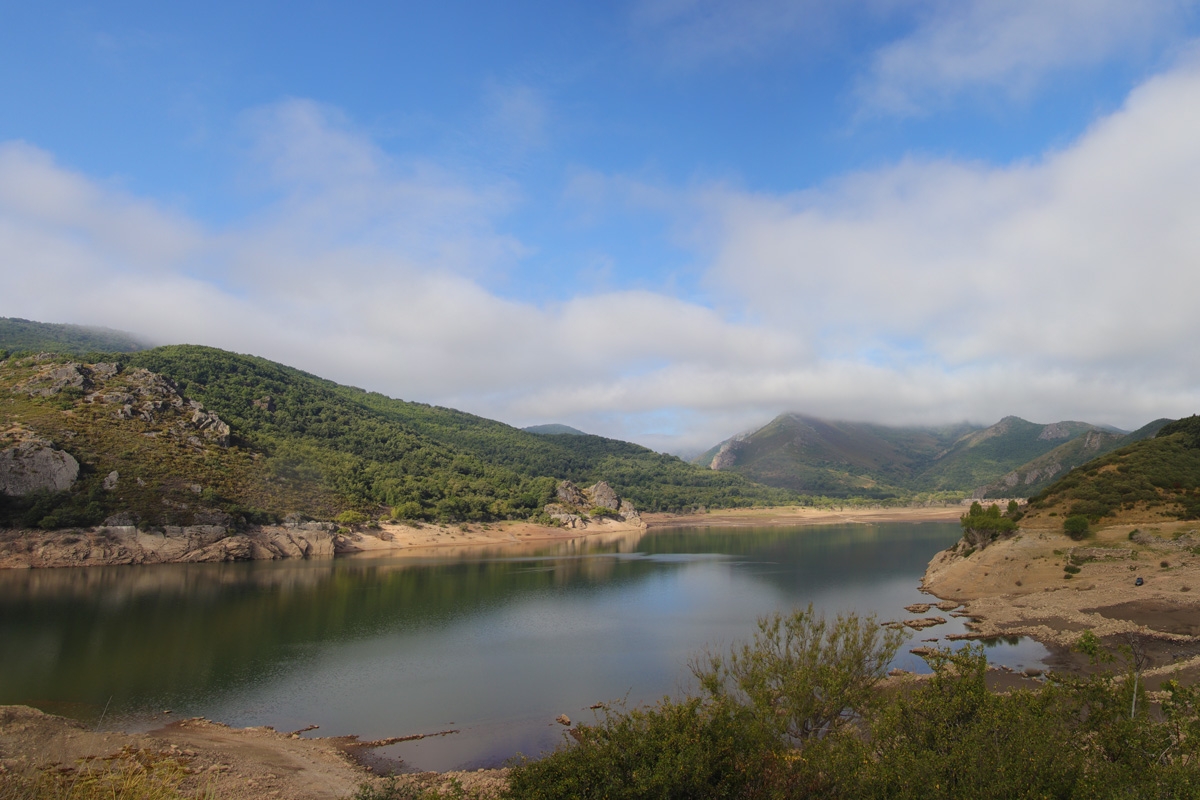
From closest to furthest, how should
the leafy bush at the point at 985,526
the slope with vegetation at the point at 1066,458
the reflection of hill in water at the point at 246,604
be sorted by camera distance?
the reflection of hill in water at the point at 246,604
the leafy bush at the point at 985,526
the slope with vegetation at the point at 1066,458

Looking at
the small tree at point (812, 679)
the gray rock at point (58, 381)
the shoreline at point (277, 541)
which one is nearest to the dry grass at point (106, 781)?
the small tree at point (812, 679)

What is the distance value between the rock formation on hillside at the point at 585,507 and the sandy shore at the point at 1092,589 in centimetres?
8883

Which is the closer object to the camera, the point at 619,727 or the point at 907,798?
the point at 907,798

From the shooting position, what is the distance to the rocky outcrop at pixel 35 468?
7094 cm

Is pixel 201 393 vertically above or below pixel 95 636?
above

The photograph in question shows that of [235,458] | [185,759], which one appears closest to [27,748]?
[185,759]

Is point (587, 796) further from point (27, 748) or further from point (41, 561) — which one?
point (41, 561)

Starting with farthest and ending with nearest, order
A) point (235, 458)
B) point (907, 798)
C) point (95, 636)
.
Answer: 1. point (235, 458)
2. point (95, 636)
3. point (907, 798)

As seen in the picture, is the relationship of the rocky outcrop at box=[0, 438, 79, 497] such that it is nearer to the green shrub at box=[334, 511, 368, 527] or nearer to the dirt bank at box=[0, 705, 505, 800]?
the green shrub at box=[334, 511, 368, 527]

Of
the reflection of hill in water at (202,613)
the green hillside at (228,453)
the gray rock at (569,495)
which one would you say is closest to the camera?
the reflection of hill in water at (202,613)

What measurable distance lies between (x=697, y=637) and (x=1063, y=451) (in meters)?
208

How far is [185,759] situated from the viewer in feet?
64.9

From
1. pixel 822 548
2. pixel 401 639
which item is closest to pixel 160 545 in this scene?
pixel 401 639

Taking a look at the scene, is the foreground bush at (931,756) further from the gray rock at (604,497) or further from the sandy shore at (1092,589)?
the gray rock at (604,497)
